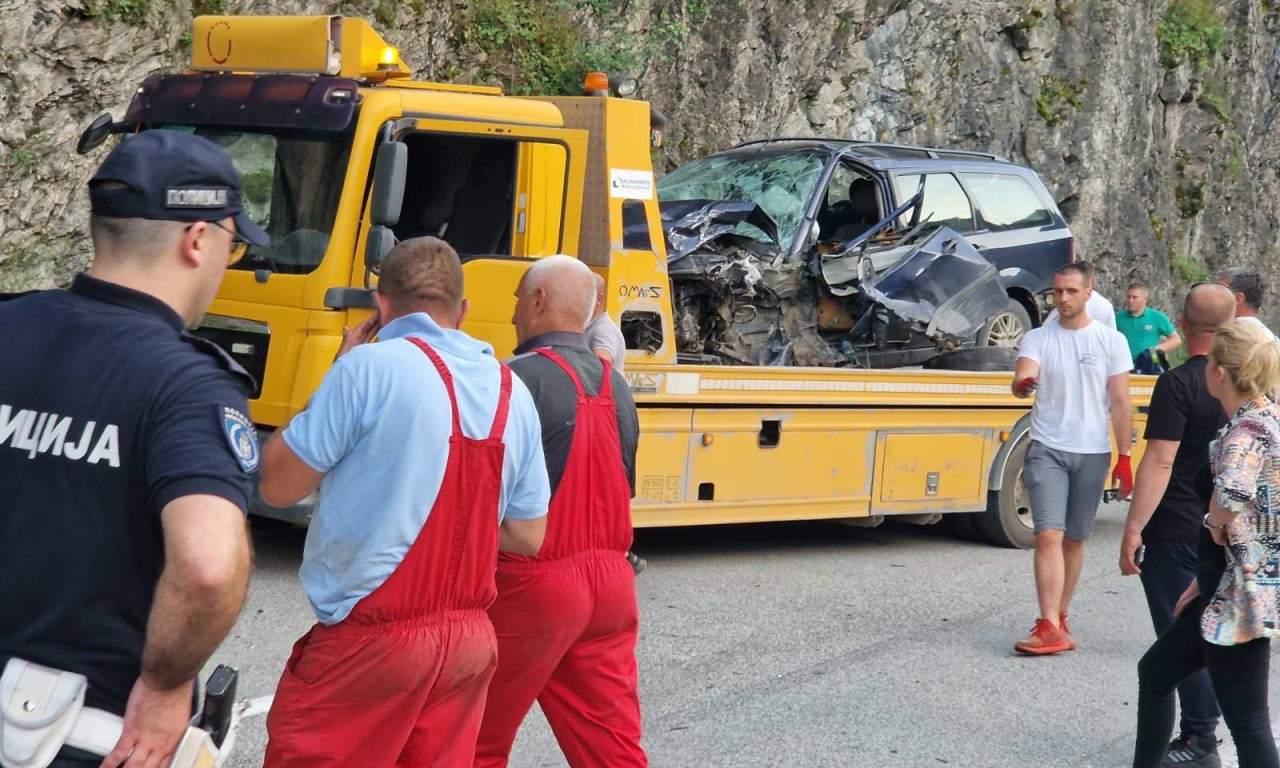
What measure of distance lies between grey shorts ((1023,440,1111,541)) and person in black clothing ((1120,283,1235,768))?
133 centimetres

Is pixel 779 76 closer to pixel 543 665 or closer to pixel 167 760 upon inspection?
pixel 543 665

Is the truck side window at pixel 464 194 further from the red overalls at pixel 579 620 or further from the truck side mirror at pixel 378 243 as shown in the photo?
the red overalls at pixel 579 620

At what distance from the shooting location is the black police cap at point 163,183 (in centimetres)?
206

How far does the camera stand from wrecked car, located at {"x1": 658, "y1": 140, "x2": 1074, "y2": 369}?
30.8 ft

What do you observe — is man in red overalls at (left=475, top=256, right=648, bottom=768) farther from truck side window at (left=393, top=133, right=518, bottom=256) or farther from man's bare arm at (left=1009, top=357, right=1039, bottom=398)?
man's bare arm at (left=1009, top=357, right=1039, bottom=398)

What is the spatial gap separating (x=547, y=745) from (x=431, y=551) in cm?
245

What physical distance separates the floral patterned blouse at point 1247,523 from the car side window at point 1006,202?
7228 millimetres

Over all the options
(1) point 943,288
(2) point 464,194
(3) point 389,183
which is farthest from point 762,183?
(3) point 389,183

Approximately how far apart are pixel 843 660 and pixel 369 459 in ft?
13.4

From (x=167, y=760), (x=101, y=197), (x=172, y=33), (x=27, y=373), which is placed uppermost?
(x=172, y=33)

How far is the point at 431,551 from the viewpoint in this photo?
2.96 m

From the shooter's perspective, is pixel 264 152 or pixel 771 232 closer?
pixel 264 152

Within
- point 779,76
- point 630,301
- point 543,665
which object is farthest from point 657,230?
point 779,76

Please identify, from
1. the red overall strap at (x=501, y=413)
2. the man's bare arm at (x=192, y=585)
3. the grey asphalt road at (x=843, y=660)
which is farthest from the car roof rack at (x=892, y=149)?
the man's bare arm at (x=192, y=585)
